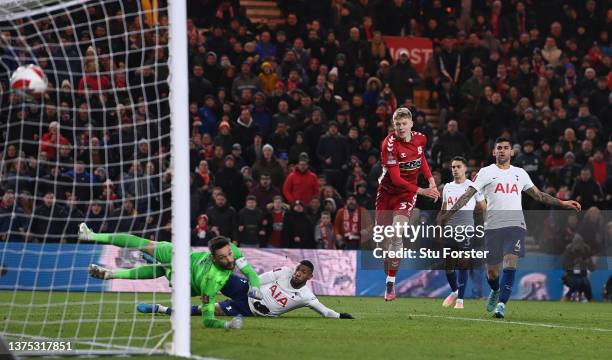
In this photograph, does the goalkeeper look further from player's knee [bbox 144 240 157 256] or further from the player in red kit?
the player in red kit

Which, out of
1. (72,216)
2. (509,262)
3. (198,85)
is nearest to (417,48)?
(198,85)

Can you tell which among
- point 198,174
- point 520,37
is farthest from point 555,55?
point 198,174

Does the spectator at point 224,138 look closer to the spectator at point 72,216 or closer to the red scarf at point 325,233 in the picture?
the red scarf at point 325,233

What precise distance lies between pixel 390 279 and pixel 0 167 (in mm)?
5839

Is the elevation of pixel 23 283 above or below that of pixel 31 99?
below

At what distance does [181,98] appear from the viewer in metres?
10.3

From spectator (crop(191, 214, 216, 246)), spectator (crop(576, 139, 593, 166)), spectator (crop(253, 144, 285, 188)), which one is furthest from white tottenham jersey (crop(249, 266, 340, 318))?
spectator (crop(576, 139, 593, 166))

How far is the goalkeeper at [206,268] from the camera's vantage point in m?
12.8

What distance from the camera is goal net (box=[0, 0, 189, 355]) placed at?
1205cm

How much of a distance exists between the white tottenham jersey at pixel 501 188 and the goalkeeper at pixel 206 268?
3.95 meters

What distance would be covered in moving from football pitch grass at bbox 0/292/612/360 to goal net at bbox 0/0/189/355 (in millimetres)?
115

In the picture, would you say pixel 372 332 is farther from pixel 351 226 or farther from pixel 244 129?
pixel 244 129

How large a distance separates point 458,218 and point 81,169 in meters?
6.76

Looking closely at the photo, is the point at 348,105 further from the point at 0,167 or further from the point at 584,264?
the point at 0,167
